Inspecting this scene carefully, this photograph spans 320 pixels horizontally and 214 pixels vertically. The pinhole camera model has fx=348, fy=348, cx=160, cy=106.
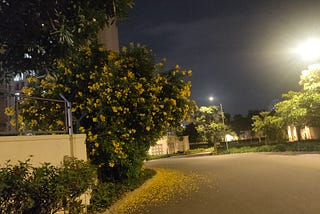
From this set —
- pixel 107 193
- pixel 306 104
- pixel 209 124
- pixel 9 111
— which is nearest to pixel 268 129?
pixel 209 124

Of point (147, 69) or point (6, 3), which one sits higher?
point (147, 69)

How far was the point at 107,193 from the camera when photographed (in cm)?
1035

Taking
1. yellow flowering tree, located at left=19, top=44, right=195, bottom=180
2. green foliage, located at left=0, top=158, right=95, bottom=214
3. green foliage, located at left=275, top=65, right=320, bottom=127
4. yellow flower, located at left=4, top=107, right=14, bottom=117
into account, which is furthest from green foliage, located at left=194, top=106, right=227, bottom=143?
green foliage, located at left=0, top=158, right=95, bottom=214

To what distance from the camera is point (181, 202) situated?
9664 mm

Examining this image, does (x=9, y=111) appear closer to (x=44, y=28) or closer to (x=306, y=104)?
(x=44, y=28)

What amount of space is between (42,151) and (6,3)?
406 cm

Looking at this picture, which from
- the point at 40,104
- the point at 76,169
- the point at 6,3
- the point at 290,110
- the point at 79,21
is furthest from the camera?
the point at 290,110

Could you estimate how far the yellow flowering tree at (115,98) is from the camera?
37.0 ft

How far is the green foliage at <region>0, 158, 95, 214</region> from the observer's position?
5727mm

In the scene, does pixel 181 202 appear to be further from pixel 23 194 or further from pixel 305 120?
pixel 305 120

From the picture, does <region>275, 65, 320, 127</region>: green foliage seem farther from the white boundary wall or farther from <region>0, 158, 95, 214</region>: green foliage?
<region>0, 158, 95, 214</region>: green foliage

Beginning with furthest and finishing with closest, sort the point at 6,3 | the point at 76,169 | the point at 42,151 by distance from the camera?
the point at 42,151 → the point at 76,169 → the point at 6,3

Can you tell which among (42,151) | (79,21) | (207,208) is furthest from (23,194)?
(207,208)

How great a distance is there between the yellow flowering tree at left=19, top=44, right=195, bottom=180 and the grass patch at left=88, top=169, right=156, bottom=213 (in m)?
0.69
